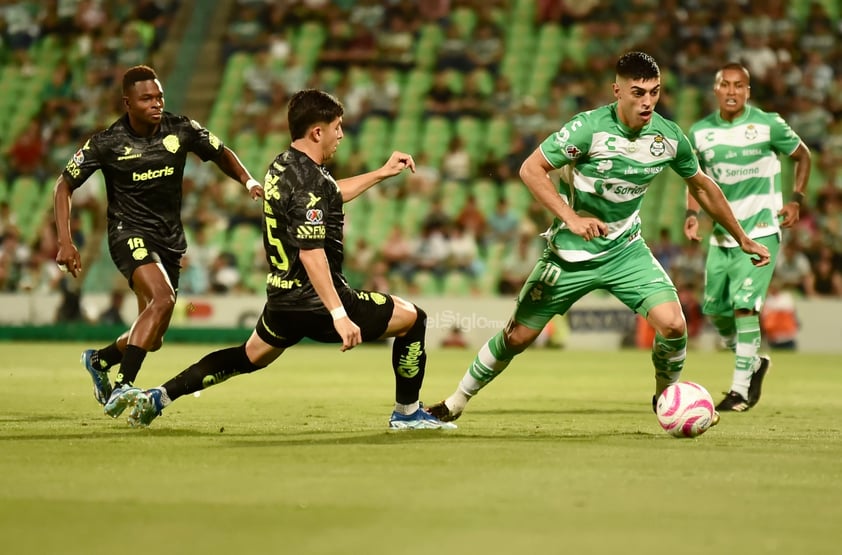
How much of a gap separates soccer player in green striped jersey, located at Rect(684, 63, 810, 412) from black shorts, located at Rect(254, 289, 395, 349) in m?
3.66

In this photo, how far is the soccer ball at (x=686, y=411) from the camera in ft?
26.1

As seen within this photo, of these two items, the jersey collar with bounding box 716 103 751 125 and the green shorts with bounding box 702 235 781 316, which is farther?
the jersey collar with bounding box 716 103 751 125

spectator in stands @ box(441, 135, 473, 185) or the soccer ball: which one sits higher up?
spectator in stands @ box(441, 135, 473, 185)

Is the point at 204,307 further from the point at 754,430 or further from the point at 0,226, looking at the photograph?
the point at 754,430

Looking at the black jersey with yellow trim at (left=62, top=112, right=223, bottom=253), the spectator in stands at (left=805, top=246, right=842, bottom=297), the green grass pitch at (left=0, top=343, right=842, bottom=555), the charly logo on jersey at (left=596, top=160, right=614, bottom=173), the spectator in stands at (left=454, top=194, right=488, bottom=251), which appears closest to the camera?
the green grass pitch at (left=0, top=343, right=842, bottom=555)

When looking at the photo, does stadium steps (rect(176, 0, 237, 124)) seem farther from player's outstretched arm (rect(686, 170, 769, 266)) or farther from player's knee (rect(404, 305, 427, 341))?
player's knee (rect(404, 305, 427, 341))

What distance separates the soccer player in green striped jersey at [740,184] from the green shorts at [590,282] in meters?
2.24

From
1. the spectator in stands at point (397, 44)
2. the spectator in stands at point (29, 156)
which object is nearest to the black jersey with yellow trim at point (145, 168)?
the spectator in stands at point (29, 156)

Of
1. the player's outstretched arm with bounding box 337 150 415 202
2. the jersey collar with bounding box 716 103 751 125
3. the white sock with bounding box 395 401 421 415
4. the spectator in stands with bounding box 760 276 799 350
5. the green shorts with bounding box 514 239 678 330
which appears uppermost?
the jersey collar with bounding box 716 103 751 125

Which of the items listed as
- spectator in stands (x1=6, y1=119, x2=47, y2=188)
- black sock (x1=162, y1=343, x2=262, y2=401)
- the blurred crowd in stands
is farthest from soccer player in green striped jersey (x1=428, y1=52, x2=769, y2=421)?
spectator in stands (x1=6, y1=119, x2=47, y2=188)

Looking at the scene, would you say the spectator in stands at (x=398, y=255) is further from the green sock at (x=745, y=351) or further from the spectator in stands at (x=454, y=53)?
the green sock at (x=745, y=351)

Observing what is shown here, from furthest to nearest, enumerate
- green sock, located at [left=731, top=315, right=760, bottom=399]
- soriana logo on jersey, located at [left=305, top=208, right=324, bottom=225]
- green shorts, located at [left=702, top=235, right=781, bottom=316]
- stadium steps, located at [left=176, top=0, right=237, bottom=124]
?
stadium steps, located at [left=176, top=0, right=237, bottom=124] → green shorts, located at [left=702, top=235, right=781, bottom=316] → green sock, located at [left=731, top=315, right=760, bottom=399] → soriana logo on jersey, located at [left=305, top=208, right=324, bottom=225]

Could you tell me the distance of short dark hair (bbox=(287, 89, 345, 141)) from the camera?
26.0 feet

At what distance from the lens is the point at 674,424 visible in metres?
7.99
